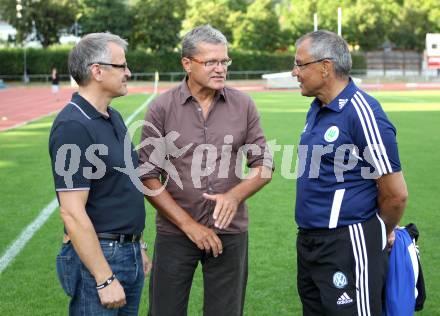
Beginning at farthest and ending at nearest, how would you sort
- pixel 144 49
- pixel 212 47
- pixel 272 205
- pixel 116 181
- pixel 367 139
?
pixel 144 49 → pixel 272 205 → pixel 212 47 → pixel 367 139 → pixel 116 181

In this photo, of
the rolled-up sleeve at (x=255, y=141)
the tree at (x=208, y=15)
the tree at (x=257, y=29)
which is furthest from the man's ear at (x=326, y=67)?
→ the tree at (x=257, y=29)

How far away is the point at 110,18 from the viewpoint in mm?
59312

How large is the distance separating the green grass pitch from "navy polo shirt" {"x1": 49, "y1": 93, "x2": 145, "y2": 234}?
242 cm

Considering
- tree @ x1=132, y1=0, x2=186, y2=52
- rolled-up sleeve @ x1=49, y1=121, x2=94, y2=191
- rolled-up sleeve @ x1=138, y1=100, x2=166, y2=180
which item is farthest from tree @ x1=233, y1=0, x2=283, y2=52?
rolled-up sleeve @ x1=49, y1=121, x2=94, y2=191

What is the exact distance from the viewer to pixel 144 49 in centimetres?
6050

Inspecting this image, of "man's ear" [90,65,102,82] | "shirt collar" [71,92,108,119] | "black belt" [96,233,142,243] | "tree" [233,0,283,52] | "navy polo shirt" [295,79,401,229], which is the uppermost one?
"tree" [233,0,283,52]

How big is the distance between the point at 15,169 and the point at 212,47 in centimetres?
941

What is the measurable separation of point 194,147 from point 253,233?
13.7 feet

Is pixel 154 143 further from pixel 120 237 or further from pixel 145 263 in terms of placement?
pixel 120 237

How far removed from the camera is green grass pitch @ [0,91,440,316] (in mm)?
5969

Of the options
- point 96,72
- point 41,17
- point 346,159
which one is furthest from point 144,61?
point 96,72

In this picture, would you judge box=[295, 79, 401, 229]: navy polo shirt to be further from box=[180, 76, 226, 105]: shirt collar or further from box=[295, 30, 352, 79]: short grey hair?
box=[180, 76, 226, 105]: shirt collar

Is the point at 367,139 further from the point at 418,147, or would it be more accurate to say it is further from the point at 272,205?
the point at 418,147

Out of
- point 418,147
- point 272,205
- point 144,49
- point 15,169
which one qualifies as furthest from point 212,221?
point 144,49
